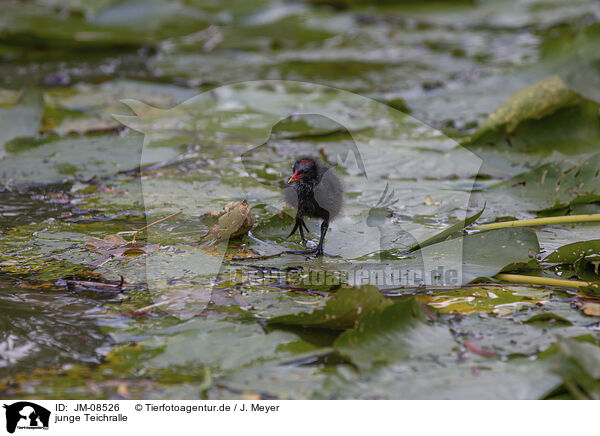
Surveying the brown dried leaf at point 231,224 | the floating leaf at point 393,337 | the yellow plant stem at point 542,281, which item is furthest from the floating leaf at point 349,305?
the brown dried leaf at point 231,224

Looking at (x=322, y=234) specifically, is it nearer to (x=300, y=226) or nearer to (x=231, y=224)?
(x=300, y=226)

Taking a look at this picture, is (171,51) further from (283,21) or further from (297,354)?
(297,354)

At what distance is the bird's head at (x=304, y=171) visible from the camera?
104 inches

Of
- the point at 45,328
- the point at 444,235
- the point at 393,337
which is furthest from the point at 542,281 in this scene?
the point at 45,328

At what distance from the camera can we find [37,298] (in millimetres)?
2141

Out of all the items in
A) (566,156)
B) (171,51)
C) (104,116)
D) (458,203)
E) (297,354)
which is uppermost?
(171,51)

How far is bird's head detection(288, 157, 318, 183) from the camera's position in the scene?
2.65 meters

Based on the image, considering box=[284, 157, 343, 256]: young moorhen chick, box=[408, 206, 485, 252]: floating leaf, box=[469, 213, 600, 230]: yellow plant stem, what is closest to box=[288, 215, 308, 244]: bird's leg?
box=[284, 157, 343, 256]: young moorhen chick

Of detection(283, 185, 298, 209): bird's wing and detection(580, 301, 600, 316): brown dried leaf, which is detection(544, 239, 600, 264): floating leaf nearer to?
detection(580, 301, 600, 316): brown dried leaf

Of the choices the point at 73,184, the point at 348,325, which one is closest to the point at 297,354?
the point at 348,325

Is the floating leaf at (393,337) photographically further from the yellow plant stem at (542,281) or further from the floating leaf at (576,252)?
the floating leaf at (576,252)

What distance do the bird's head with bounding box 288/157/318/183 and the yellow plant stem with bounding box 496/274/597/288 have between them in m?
0.89

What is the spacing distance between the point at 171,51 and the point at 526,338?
16.5 ft
